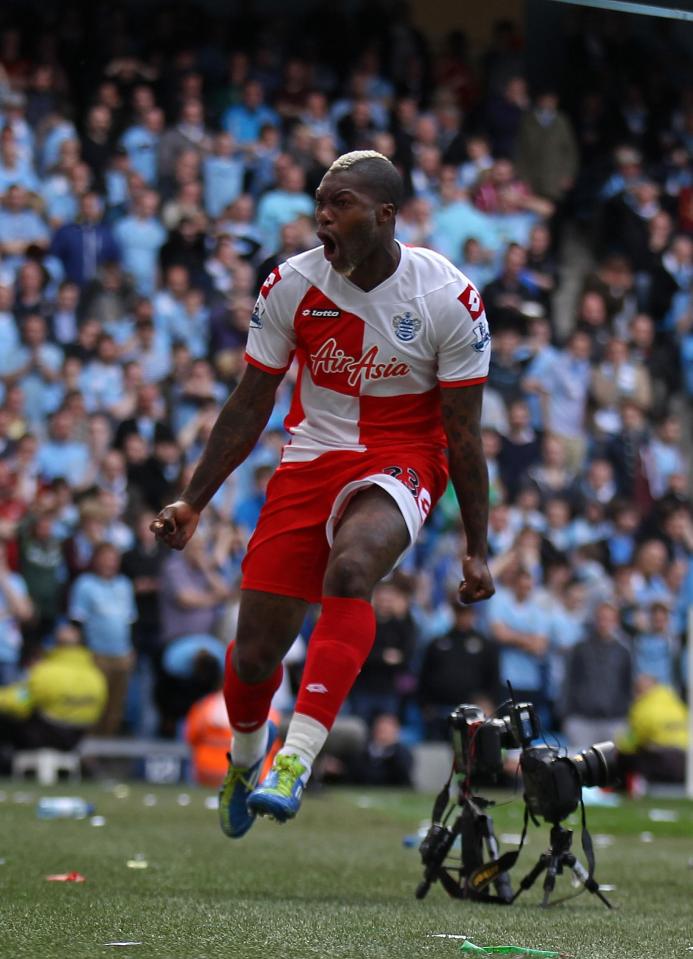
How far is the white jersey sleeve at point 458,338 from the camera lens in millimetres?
6105

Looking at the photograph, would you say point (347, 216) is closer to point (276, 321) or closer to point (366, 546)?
point (276, 321)

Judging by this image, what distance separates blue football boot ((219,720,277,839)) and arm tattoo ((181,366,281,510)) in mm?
1010

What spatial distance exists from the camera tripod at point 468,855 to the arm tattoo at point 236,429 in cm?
138

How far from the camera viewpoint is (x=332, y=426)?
6.18 meters

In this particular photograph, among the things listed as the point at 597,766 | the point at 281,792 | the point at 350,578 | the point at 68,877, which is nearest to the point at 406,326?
the point at 350,578

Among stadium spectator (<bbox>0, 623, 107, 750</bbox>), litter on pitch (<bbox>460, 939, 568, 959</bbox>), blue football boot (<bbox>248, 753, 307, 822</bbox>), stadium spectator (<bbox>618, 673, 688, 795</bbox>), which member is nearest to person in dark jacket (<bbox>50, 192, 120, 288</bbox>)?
stadium spectator (<bbox>0, 623, 107, 750</bbox>)

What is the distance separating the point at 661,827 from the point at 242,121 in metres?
9.86

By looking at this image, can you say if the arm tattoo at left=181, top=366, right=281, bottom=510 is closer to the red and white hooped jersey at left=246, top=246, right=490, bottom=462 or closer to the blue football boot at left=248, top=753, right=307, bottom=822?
the red and white hooped jersey at left=246, top=246, right=490, bottom=462

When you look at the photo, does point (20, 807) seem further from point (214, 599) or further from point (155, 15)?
point (155, 15)

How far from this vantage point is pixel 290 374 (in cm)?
1568

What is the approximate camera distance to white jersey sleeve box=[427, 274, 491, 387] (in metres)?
6.11

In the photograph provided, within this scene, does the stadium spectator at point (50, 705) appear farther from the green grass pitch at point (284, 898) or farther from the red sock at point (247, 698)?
the red sock at point (247, 698)

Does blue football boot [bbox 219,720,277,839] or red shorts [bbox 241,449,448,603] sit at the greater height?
red shorts [bbox 241,449,448,603]

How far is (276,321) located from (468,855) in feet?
6.32
